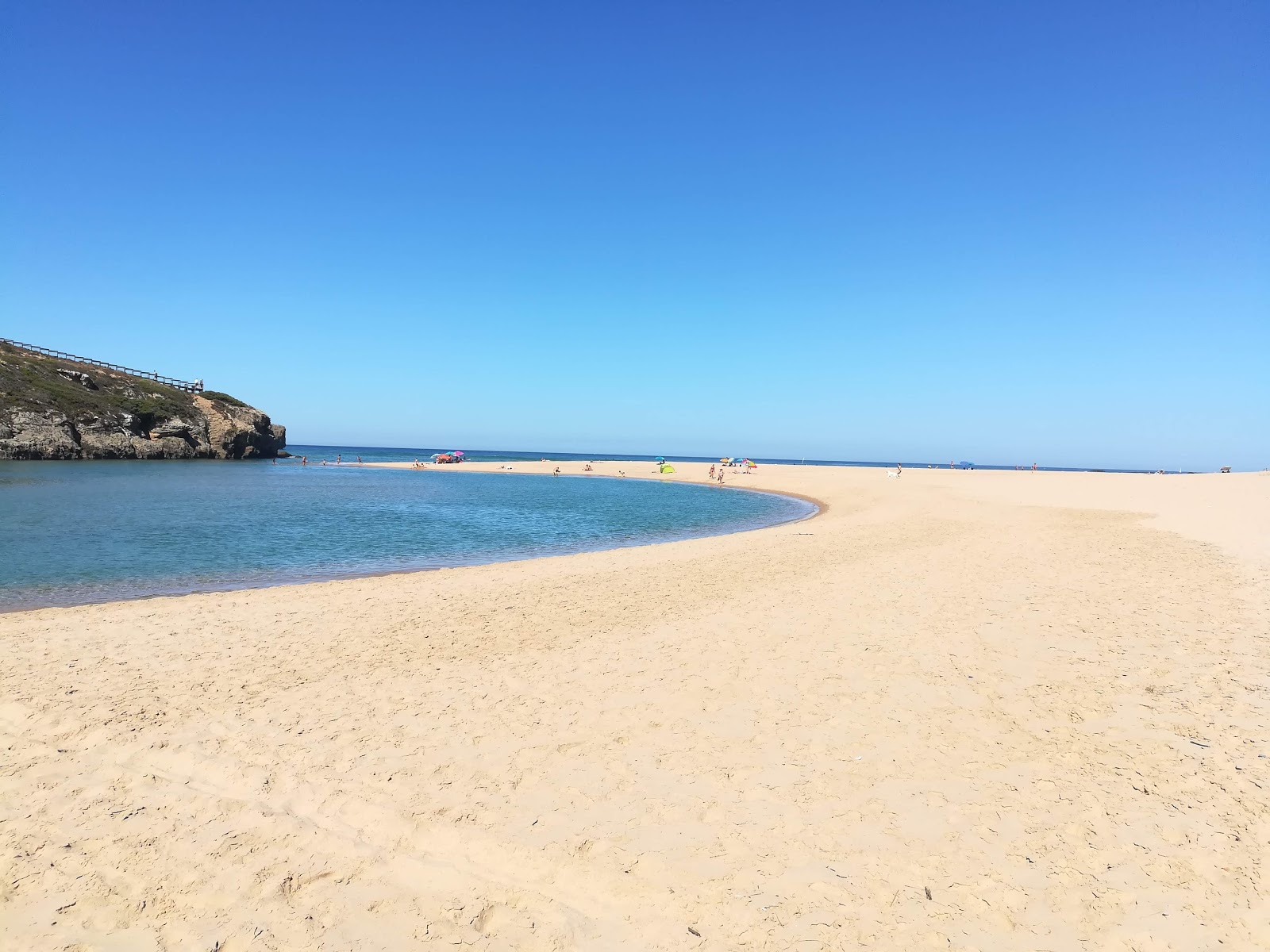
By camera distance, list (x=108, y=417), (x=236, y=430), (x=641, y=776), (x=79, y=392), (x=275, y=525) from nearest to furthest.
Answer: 1. (x=641, y=776)
2. (x=275, y=525)
3. (x=108, y=417)
4. (x=79, y=392)
5. (x=236, y=430)

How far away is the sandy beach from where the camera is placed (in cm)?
368

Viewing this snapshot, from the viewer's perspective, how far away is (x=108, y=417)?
198ft

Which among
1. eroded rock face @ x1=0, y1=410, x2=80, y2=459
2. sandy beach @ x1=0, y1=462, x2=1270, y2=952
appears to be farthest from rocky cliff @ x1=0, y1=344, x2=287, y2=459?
sandy beach @ x1=0, y1=462, x2=1270, y2=952

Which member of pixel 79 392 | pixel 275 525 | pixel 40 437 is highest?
pixel 79 392

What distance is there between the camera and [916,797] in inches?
191

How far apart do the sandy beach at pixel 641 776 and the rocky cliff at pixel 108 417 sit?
61.2 metres

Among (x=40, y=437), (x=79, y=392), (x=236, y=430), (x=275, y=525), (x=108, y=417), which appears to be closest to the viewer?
(x=275, y=525)

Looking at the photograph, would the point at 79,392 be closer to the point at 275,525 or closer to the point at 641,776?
the point at 275,525

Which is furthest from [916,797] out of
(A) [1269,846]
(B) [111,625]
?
(B) [111,625]

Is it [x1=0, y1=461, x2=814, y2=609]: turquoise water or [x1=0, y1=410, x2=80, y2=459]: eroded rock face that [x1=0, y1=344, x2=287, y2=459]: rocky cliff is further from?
[x1=0, y1=461, x2=814, y2=609]: turquoise water

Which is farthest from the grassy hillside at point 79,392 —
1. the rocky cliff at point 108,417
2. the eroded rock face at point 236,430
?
the eroded rock face at point 236,430

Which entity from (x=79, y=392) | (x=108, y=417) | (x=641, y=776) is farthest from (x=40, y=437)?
(x=641, y=776)

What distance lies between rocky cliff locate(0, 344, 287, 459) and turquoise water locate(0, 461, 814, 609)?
7.78 m

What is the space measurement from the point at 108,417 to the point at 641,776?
257 feet
